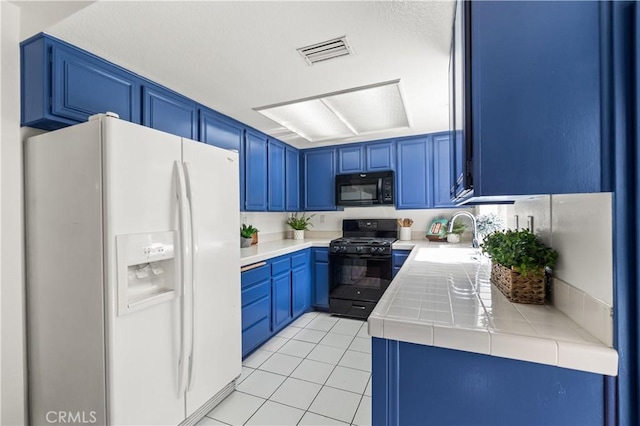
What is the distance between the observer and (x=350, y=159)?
3.71m

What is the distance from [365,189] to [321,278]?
127cm

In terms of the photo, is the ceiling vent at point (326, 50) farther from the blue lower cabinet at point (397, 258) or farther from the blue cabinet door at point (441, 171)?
the blue lower cabinet at point (397, 258)

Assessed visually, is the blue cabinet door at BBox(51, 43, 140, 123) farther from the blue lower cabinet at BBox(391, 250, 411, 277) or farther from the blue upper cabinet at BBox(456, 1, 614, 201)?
the blue lower cabinet at BBox(391, 250, 411, 277)

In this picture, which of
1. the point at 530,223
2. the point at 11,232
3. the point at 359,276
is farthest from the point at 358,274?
the point at 11,232

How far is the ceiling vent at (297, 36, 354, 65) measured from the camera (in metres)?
1.55

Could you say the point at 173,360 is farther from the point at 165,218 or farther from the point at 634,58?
the point at 634,58

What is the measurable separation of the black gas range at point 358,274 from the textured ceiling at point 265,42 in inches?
Result: 66.1

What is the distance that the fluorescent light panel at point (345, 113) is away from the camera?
219 centimetres

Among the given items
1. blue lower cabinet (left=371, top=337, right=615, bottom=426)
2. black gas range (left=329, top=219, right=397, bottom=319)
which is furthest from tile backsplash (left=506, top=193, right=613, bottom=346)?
black gas range (left=329, top=219, right=397, bottom=319)

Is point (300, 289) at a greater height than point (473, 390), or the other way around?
point (473, 390)

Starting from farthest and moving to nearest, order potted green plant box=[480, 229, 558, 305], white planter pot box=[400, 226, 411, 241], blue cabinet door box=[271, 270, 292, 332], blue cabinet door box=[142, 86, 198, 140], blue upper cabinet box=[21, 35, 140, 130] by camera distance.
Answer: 1. white planter pot box=[400, 226, 411, 241]
2. blue cabinet door box=[271, 270, 292, 332]
3. blue cabinet door box=[142, 86, 198, 140]
4. blue upper cabinet box=[21, 35, 140, 130]
5. potted green plant box=[480, 229, 558, 305]

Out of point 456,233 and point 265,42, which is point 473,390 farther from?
point 456,233

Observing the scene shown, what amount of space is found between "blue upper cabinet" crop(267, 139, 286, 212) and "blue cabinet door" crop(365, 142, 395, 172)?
111cm

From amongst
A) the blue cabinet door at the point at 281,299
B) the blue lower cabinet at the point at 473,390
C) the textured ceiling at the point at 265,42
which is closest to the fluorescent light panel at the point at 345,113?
the textured ceiling at the point at 265,42
